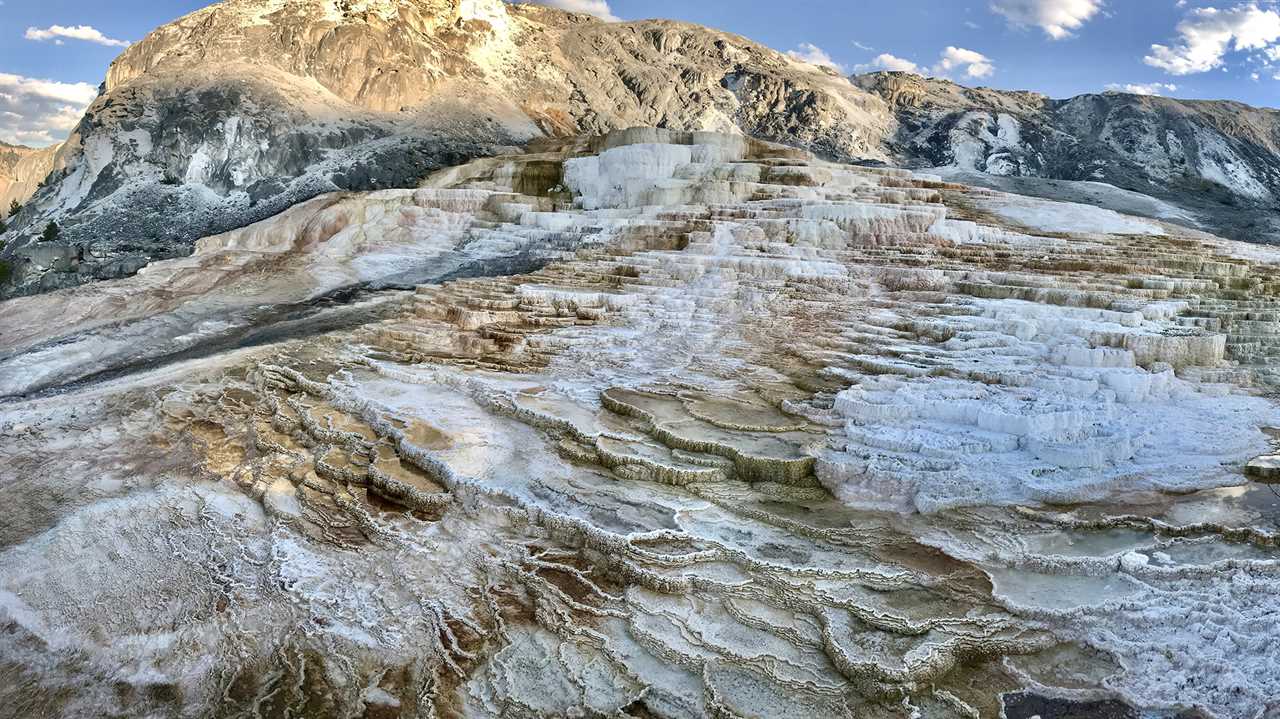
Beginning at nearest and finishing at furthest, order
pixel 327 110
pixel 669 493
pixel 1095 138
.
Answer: pixel 669 493, pixel 327 110, pixel 1095 138

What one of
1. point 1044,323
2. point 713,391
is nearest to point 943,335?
point 1044,323

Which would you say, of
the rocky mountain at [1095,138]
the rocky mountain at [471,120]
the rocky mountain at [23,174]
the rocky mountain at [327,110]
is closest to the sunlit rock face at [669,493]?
the rocky mountain at [327,110]

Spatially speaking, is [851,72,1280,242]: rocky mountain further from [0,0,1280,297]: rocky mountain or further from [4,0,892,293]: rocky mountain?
[4,0,892,293]: rocky mountain

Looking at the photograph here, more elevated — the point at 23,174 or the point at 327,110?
the point at 327,110

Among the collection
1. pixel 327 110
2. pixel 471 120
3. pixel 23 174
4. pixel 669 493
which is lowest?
pixel 669 493

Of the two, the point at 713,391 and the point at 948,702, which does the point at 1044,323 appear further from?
the point at 948,702

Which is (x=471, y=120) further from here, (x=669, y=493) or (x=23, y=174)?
(x=669, y=493)

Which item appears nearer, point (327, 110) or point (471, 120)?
point (327, 110)

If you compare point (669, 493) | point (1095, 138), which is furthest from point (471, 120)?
point (1095, 138)
